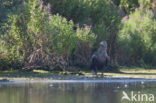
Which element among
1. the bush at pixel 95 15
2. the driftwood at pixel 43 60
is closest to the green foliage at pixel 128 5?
the bush at pixel 95 15

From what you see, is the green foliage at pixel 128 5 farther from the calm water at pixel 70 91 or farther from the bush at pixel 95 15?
the calm water at pixel 70 91

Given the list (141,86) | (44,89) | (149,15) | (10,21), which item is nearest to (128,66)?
→ (149,15)

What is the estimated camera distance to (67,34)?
2673 cm

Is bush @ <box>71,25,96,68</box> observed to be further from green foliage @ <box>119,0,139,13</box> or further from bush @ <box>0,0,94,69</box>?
green foliage @ <box>119,0,139,13</box>

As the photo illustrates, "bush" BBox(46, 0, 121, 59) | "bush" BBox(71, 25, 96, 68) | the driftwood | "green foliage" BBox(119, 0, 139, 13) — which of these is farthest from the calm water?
"green foliage" BBox(119, 0, 139, 13)

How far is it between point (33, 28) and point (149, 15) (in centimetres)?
1323

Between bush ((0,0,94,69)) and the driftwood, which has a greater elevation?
bush ((0,0,94,69))

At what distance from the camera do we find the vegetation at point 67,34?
2580 cm

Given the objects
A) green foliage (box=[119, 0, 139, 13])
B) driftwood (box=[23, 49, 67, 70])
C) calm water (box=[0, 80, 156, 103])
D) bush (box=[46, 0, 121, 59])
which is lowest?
calm water (box=[0, 80, 156, 103])

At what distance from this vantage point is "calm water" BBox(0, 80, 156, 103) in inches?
599

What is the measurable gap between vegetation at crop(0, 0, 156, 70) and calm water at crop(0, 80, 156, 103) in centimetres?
507

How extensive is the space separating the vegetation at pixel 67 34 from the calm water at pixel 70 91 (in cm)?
507

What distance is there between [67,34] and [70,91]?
31.1 feet

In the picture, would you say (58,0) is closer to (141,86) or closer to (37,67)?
(37,67)
